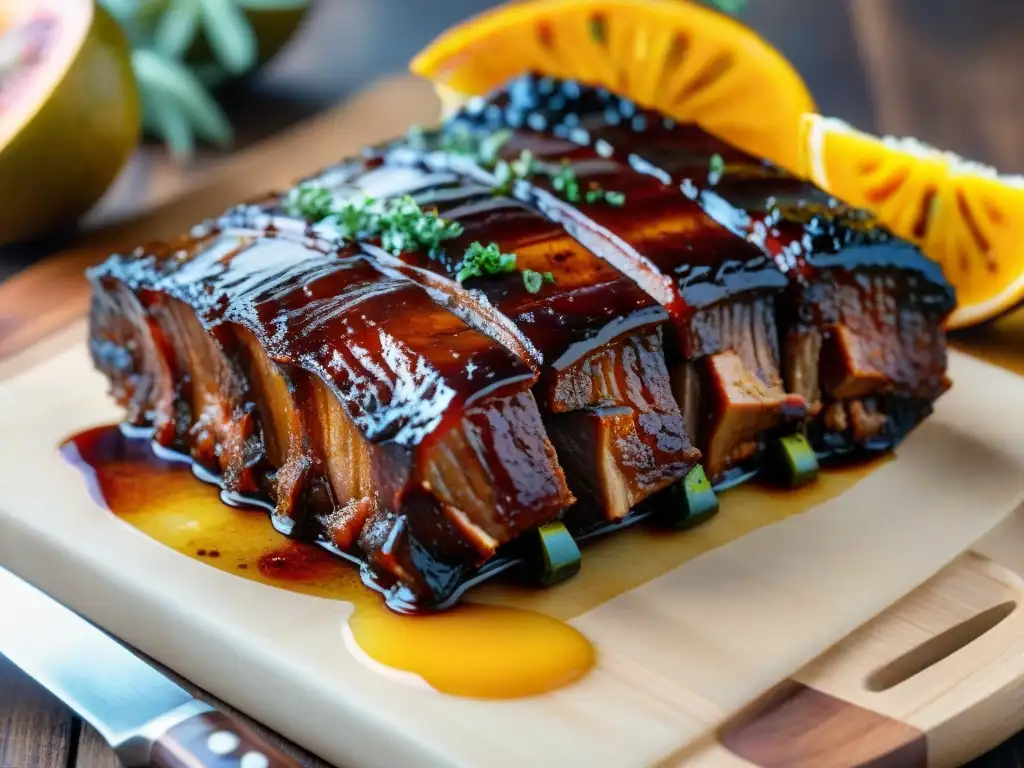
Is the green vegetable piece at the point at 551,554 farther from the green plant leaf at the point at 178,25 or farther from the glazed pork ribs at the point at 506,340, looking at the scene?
the green plant leaf at the point at 178,25

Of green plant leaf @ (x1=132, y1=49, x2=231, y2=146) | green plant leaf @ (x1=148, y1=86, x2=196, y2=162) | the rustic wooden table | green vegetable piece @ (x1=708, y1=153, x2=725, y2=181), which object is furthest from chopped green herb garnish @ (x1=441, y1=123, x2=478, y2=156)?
green plant leaf @ (x1=148, y1=86, x2=196, y2=162)

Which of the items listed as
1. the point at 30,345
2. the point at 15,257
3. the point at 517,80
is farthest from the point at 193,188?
the point at 517,80

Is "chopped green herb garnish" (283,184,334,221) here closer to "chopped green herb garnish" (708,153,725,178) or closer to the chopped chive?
the chopped chive

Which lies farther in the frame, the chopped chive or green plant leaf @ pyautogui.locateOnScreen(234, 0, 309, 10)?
green plant leaf @ pyautogui.locateOnScreen(234, 0, 309, 10)

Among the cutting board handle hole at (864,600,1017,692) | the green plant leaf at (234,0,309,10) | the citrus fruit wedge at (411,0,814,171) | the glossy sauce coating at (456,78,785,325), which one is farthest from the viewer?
the green plant leaf at (234,0,309,10)

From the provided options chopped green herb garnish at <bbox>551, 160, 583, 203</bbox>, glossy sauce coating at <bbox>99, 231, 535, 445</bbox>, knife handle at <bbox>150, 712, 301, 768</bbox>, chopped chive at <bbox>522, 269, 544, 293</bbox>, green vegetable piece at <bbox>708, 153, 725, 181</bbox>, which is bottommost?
knife handle at <bbox>150, 712, 301, 768</bbox>

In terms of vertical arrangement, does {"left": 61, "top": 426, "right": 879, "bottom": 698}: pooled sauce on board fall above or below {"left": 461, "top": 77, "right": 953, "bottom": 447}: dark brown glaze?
below

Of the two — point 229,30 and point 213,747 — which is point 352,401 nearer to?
point 213,747

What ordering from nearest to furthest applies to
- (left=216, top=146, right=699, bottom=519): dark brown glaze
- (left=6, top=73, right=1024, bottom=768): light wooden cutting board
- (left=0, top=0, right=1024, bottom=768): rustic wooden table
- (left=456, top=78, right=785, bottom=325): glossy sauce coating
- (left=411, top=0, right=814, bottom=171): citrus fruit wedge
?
(left=6, top=73, right=1024, bottom=768): light wooden cutting board → (left=216, top=146, right=699, bottom=519): dark brown glaze → (left=456, top=78, right=785, bottom=325): glossy sauce coating → (left=411, top=0, right=814, bottom=171): citrus fruit wedge → (left=0, top=0, right=1024, bottom=768): rustic wooden table
